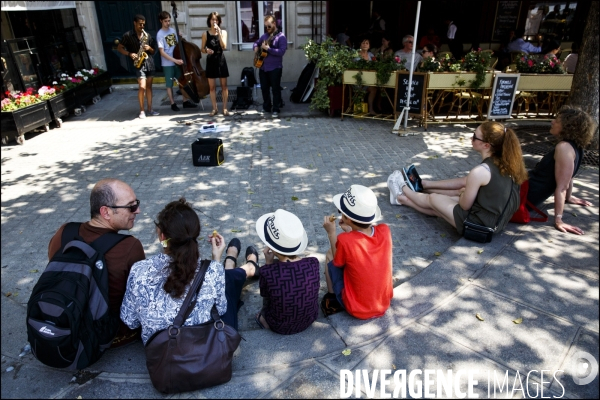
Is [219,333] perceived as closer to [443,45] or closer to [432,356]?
[432,356]

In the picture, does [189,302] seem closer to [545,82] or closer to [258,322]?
[258,322]

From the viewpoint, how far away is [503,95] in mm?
8383

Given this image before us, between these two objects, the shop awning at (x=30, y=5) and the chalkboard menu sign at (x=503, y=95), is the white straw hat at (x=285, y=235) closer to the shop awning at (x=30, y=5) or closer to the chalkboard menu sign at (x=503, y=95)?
the chalkboard menu sign at (x=503, y=95)

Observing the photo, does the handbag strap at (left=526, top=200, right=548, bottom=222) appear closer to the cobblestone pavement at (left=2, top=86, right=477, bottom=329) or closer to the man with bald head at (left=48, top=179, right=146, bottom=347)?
the cobblestone pavement at (left=2, top=86, right=477, bottom=329)

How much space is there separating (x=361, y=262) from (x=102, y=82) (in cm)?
1101

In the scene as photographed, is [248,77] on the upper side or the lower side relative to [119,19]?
lower

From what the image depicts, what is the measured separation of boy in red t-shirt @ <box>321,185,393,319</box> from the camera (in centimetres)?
308

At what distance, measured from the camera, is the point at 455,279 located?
3746mm

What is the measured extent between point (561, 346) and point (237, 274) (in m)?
2.41

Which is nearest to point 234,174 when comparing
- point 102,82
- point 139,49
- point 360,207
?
point 360,207

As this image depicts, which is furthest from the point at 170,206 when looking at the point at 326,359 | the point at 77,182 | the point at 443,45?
the point at 443,45

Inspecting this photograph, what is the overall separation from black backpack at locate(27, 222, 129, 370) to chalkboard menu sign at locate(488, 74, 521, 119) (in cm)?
794

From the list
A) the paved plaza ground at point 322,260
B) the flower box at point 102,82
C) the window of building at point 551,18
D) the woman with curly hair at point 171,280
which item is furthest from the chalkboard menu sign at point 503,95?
the flower box at point 102,82

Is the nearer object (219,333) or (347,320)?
(219,333)
